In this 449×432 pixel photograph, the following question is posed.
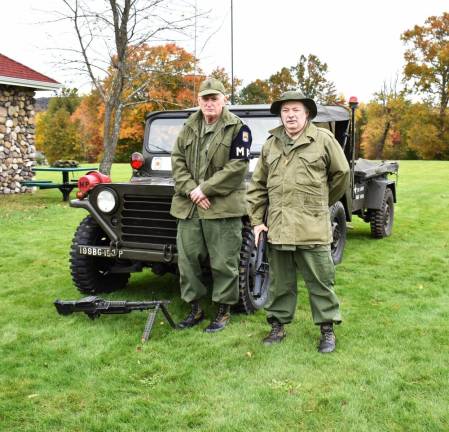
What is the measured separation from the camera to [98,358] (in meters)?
3.83

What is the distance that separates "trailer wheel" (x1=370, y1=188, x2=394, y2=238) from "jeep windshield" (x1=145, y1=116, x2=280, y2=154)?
133 inches

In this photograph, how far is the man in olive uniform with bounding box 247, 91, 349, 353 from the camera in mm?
3744

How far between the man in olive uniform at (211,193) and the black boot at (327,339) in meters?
0.73

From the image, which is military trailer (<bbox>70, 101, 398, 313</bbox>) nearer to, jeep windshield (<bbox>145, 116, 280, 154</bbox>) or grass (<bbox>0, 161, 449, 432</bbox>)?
jeep windshield (<bbox>145, 116, 280, 154</bbox>)

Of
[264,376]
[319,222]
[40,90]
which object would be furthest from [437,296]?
[40,90]

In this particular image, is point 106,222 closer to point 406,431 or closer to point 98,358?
point 98,358

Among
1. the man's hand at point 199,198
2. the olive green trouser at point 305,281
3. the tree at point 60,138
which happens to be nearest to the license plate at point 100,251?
the man's hand at point 199,198

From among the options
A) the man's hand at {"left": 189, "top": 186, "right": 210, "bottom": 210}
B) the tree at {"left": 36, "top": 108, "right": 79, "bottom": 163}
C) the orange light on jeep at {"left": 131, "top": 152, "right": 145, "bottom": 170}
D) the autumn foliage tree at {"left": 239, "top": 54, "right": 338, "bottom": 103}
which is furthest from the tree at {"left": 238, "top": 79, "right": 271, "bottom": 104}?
the man's hand at {"left": 189, "top": 186, "right": 210, "bottom": 210}

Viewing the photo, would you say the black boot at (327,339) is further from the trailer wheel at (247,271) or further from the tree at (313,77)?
the tree at (313,77)

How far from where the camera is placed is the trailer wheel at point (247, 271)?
14.8ft

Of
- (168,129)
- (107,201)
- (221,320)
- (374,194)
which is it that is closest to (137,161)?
(168,129)

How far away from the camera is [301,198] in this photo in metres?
3.74

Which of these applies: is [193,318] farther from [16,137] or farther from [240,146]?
[16,137]

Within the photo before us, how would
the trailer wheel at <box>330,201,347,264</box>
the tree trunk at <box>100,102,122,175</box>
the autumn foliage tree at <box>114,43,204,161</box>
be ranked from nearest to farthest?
the trailer wheel at <box>330,201,347,264</box> → the tree trunk at <box>100,102,122,175</box> → the autumn foliage tree at <box>114,43,204,161</box>
